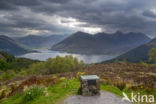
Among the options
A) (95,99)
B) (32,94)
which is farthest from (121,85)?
(32,94)

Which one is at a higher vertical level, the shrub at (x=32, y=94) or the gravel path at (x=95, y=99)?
the shrub at (x=32, y=94)

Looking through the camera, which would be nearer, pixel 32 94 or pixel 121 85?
pixel 32 94

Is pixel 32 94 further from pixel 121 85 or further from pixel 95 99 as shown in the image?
pixel 121 85

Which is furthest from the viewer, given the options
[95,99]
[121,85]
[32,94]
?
[121,85]

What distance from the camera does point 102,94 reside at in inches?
480

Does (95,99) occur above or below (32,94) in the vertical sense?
below

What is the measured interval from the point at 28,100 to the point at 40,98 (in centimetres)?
109

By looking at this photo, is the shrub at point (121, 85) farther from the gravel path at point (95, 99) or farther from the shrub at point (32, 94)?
the shrub at point (32, 94)

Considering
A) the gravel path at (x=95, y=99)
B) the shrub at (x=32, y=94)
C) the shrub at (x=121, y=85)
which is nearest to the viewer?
the gravel path at (x=95, y=99)

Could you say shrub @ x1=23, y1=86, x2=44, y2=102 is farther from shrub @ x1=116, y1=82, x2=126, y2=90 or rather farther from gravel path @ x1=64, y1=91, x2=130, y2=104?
shrub @ x1=116, y1=82, x2=126, y2=90

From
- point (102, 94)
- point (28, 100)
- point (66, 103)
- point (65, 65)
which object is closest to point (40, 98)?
point (28, 100)

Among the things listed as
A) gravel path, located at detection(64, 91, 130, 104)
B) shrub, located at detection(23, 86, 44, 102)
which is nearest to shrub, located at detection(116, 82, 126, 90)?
gravel path, located at detection(64, 91, 130, 104)

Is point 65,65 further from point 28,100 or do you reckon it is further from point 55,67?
point 28,100

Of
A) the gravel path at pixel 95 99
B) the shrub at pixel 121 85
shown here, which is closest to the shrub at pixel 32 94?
the gravel path at pixel 95 99
